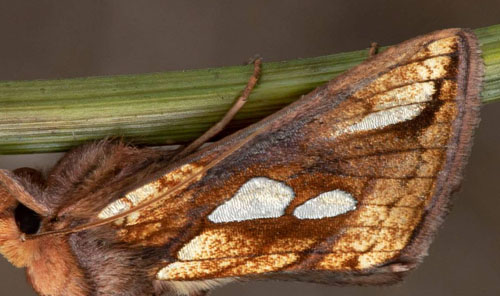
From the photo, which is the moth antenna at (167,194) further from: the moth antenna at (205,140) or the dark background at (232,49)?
the dark background at (232,49)

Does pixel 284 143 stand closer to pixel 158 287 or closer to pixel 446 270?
pixel 158 287

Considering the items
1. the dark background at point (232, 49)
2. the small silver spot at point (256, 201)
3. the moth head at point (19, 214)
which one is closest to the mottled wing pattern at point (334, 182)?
the small silver spot at point (256, 201)

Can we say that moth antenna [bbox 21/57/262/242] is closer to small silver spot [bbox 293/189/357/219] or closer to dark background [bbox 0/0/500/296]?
small silver spot [bbox 293/189/357/219]

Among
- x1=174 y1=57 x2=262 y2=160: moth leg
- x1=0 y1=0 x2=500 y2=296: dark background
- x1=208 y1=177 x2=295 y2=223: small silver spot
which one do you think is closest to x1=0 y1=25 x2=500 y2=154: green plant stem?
x1=174 y1=57 x2=262 y2=160: moth leg

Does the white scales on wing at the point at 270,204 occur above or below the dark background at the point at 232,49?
below

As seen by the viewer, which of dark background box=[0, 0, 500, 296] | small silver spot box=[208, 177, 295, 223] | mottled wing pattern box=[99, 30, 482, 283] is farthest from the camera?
dark background box=[0, 0, 500, 296]

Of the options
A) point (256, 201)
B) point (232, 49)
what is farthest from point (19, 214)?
point (232, 49)
